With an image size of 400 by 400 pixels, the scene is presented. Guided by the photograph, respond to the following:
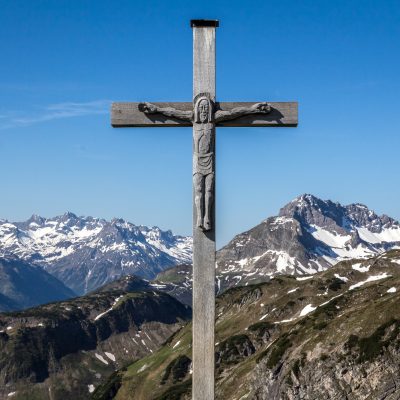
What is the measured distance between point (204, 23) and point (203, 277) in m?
4.57

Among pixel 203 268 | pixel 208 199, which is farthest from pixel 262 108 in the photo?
pixel 203 268

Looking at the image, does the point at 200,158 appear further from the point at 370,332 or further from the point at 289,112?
the point at 370,332

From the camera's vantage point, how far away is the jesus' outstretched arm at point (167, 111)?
12.5m

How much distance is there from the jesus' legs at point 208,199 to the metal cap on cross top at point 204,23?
2.69 m

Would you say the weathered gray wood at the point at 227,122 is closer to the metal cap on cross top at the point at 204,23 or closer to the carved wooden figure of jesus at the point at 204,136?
the carved wooden figure of jesus at the point at 204,136

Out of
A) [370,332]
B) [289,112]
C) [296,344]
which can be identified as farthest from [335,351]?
[289,112]

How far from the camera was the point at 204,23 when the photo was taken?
482 inches

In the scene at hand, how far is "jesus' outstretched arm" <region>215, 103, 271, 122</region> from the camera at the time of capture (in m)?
12.5

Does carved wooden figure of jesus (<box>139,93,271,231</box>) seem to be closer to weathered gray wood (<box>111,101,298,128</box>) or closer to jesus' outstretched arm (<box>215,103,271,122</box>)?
jesus' outstretched arm (<box>215,103,271,122</box>)

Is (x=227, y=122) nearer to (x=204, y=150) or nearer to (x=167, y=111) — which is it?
(x=204, y=150)

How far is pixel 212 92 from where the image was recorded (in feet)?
41.3

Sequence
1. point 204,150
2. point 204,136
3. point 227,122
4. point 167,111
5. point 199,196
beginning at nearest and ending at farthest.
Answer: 1. point 199,196
2. point 204,150
3. point 204,136
4. point 167,111
5. point 227,122

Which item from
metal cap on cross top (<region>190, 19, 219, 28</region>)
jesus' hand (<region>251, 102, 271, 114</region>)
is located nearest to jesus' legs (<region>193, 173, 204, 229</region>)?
jesus' hand (<region>251, 102, 271, 114</region>)

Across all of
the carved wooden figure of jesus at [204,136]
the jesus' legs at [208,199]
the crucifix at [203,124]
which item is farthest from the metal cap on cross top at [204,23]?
the jesus' legs at [208,199]
